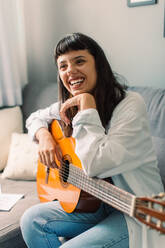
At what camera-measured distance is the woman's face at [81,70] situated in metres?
1.31

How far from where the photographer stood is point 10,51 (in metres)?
2.22

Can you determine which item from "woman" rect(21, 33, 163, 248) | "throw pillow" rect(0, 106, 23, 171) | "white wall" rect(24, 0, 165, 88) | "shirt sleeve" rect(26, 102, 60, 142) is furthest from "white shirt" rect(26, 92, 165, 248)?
"throw pillow" rect(0, 106, 23, 171)

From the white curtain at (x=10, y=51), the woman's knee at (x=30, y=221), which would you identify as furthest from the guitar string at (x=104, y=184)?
the white curtain at (x=10, y=51)

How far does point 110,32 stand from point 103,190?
1.28 m

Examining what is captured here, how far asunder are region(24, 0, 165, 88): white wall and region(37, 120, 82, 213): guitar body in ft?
2.23

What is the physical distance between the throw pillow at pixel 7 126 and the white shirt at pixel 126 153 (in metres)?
1.07

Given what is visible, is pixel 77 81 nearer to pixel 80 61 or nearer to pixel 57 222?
pixel 80 61

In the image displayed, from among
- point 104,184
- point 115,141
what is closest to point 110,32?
point 115,141

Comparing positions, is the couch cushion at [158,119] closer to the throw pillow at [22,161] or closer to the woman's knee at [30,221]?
the woman's knee at [30,221]

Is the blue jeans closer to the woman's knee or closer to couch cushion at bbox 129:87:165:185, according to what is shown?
the woman's knee

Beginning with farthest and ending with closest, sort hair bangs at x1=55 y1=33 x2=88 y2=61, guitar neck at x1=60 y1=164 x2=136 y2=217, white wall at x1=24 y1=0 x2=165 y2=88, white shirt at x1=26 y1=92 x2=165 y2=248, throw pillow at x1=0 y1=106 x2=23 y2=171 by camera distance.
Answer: throw pillow at x1=0 y1=106 x2=23 y2=171
white wall at x1=24 y1=0 x2=165 y2=88
hair bangs at x1=55 y1=33 x2=88 y2=61
white shirt at x1=26 y1=92 x2=165 y2=248
guitar neck at x1=60 y1=164 x2=136 y2=217

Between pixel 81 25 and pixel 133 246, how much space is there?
158 cm

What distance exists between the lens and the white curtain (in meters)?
2.16

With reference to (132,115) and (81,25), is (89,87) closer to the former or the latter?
(132,115)
